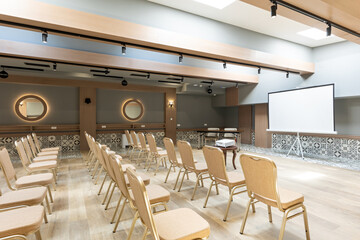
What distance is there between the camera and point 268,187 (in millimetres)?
1887

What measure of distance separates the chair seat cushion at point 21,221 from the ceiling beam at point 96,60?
4.33 metres

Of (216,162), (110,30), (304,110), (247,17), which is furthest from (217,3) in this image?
(304,110)

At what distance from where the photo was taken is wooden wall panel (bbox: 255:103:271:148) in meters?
8.92

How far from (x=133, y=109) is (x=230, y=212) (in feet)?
26.1

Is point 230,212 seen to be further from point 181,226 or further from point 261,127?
point 261,127

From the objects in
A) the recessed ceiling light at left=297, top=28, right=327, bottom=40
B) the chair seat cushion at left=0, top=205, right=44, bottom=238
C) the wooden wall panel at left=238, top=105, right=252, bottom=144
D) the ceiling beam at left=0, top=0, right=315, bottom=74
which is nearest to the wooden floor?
the chair seat cushion at left=0, top=205, right=44, bottom=238

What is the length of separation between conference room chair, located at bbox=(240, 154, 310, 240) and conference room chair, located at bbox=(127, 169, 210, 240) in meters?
0.77

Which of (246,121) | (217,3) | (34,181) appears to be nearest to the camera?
(34,181)

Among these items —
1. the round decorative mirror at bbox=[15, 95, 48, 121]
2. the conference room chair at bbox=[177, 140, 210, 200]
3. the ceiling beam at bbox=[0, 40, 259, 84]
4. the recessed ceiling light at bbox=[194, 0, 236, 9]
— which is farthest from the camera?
the round decorative mirror at bbox=[15, 95, 48, 121]

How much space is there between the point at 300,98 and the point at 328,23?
12.2 ft

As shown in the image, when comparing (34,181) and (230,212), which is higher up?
(34,181)

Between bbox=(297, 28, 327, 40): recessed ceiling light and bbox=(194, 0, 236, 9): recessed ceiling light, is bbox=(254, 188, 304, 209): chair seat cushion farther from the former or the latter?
bbox=(297, 28, 327, 40): recessed ceiling light

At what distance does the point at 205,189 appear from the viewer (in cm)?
360

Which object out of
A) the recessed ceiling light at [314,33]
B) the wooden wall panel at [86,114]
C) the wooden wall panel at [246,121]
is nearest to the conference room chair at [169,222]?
the recessed ceiling light at [314,33]
